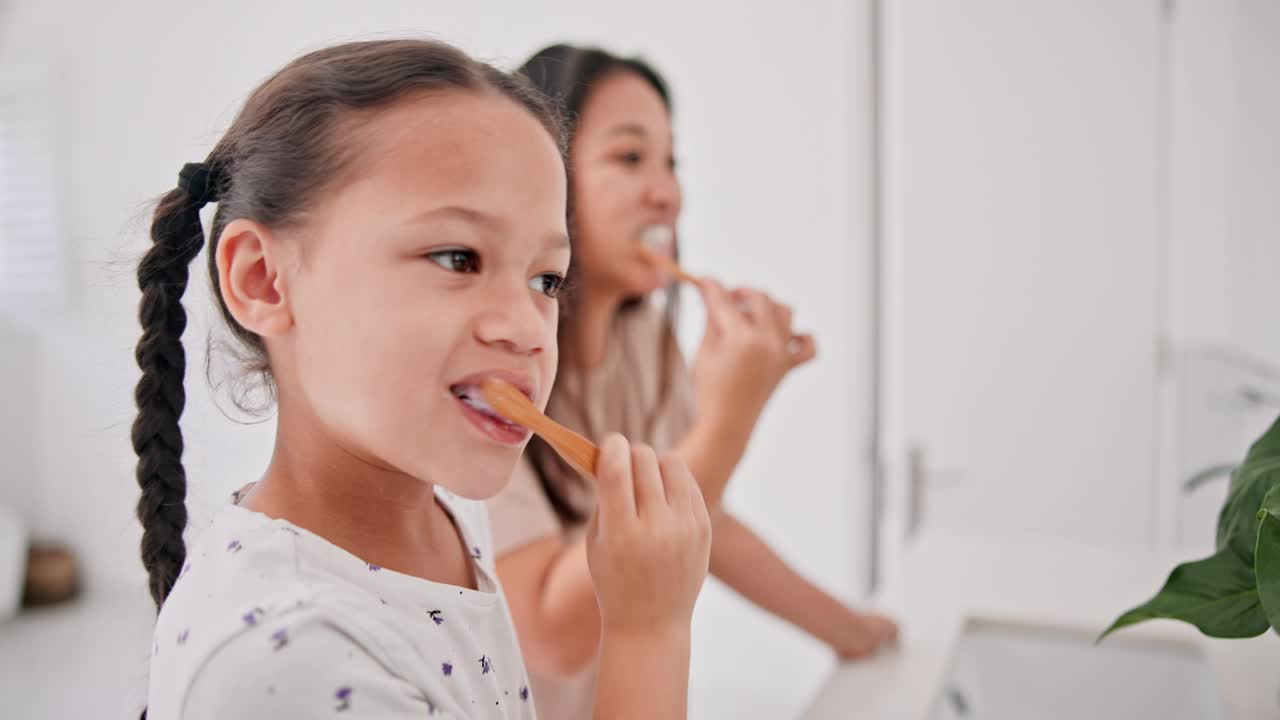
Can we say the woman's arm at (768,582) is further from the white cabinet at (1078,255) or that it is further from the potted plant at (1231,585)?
the white cabinet at (1078,255)

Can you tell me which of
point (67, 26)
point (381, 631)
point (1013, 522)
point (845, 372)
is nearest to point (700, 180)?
point (845, 372)

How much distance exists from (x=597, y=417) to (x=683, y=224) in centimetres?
100

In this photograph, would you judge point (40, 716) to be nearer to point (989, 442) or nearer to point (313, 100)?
point (313, 100)

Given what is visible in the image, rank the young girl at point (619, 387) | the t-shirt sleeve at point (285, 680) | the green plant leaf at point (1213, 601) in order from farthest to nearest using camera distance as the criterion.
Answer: the young girl at point (619, 387) → the green plant leaf at point (1213, 601) → the t-shirt sleeve at point (285, 680)

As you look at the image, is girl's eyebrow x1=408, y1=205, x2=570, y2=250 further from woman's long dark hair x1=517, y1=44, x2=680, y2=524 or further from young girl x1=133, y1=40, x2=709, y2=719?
woman's long dark hair x1=517, y1=44, x2=680, y2=524

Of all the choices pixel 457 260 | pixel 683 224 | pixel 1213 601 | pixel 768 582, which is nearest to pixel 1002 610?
pixel 768 582

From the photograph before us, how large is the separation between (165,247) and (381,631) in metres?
0.22

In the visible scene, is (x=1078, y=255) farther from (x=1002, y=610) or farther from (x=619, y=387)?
(x=619, y=387)

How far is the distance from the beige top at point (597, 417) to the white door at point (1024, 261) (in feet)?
3.35

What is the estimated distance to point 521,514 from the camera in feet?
2.70

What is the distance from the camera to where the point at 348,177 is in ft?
1.46

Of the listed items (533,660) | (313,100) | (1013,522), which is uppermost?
(313,100)

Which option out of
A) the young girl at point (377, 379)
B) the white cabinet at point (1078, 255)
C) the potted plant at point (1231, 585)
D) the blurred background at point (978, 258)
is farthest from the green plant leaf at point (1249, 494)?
the white cabinet at point (1078, 255)

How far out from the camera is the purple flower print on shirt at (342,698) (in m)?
0.38
